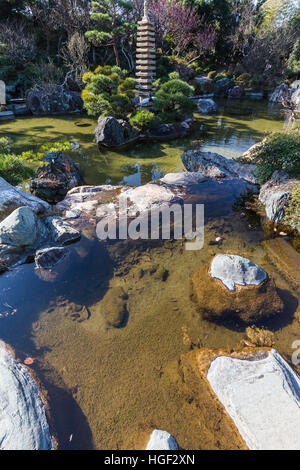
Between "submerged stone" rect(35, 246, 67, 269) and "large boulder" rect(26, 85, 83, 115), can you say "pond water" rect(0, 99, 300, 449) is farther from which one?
"large boulder" rect(26, 85, 83, 115)

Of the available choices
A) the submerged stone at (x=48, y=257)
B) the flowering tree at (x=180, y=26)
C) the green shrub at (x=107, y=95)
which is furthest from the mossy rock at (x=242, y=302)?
the flowering tree at (x=180, y=26)

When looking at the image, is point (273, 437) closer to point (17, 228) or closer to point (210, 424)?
point (210, 424)

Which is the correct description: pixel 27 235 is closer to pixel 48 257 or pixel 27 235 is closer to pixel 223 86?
pixel 48 257

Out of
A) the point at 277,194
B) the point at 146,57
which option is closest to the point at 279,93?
the point at 146,57

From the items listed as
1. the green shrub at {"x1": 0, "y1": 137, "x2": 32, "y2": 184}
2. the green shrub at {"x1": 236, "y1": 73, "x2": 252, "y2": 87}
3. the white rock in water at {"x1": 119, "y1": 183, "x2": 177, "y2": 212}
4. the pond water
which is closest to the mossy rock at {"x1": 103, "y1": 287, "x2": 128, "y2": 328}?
the pond water

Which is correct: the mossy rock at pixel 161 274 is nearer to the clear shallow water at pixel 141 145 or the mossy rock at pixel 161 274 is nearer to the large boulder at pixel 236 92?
the clear shallow water at pixel 141 145
